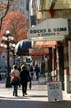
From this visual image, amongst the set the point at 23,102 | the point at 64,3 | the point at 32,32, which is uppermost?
the point at 64,3

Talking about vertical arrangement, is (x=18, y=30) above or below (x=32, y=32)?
below

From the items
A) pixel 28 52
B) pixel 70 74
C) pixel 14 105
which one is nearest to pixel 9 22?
pixel 28 52

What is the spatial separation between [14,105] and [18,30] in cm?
6298

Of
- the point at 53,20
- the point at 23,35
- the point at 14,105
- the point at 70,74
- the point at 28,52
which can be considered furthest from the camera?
the point at 23,35

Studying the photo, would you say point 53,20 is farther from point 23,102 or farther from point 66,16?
point 23,102

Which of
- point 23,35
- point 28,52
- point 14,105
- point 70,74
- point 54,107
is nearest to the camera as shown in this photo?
point 54,107

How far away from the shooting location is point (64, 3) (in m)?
18.9

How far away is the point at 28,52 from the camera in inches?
1555

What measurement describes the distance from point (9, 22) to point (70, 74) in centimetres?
6021

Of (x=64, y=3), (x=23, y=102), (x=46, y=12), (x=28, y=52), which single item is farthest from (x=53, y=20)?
Answer: (x=28, y=52)

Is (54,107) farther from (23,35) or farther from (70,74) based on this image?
(23,35)

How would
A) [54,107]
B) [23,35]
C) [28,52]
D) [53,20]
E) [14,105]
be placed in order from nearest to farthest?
[54,107] < [14,105] < [53,20] < [28,52] < [23,35]

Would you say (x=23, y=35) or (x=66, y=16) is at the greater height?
(x=66, y=16)

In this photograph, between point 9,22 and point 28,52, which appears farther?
point 9,22
